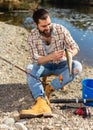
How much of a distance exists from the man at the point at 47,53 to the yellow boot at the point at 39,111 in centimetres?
13

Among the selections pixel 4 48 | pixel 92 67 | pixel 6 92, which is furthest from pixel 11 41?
pixel 6 92

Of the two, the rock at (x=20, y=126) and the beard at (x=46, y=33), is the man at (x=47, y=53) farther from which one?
the rock at (x=20, y=126)

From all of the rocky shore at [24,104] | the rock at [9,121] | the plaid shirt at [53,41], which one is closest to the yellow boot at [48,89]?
the rocky shore at [24,104]

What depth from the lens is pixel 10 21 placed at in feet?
70.5

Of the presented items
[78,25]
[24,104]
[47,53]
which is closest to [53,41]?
[47,53]

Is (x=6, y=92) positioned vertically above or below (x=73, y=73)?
below

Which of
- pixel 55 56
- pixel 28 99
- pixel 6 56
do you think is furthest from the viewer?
pixel 6 56

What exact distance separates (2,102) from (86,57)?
21.2ft

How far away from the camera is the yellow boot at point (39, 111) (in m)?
5.81

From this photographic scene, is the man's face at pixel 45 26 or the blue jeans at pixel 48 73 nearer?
the man's face at pixel 45 26

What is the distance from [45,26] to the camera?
250 inches

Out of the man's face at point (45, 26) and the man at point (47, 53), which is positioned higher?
the man's face at point (45, 26)

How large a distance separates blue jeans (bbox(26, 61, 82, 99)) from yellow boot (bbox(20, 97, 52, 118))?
0.31m

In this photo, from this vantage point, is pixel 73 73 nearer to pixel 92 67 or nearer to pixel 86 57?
pixel 92 67
